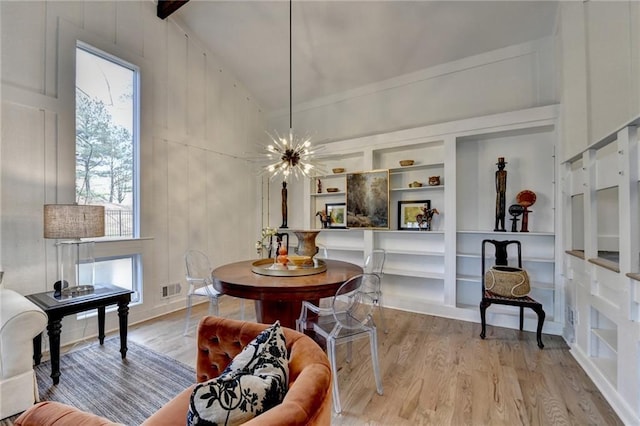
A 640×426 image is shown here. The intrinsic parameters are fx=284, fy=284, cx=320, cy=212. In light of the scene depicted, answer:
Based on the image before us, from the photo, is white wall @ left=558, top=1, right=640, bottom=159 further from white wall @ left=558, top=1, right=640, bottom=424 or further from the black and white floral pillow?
the black and white floral pillow

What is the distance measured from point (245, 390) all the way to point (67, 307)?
2334mm

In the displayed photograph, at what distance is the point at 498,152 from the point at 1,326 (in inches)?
196

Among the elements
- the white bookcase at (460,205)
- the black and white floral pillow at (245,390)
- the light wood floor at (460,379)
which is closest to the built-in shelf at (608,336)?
the light wood floor at (460,379)

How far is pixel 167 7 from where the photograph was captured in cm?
363

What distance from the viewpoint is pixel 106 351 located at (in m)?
2.74

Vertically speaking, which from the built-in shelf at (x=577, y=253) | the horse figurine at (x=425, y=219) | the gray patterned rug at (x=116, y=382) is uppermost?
the horse figurine at (x=425, y=219)

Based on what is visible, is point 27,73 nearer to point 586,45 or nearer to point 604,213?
point 586,45

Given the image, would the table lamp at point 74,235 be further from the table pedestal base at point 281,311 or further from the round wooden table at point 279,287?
the table pedestal base at point 281,311

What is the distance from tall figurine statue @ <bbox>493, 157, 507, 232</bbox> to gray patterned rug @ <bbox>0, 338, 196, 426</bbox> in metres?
3.68

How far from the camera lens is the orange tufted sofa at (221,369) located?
2.60ft

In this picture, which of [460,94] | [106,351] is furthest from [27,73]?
[460,94]

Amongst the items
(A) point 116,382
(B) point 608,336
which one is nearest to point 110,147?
(A) point 116,382

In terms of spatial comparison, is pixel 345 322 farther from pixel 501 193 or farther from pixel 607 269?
pixel 501 193

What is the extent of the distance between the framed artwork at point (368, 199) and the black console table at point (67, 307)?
3052mm
